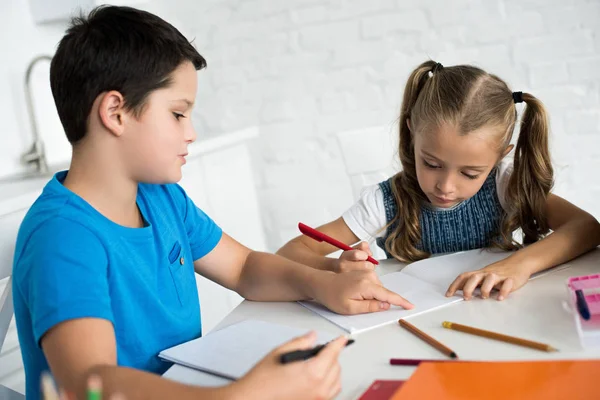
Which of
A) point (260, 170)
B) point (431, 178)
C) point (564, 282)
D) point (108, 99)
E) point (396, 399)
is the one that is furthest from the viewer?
point (260, 170)

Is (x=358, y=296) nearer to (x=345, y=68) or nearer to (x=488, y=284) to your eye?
(x=488, y=284)

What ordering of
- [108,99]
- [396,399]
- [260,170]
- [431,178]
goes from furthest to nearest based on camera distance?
[260,170]
[431,178]
[108,99]
[396,399]

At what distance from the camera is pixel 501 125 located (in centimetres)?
133

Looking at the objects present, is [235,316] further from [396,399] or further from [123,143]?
[396,399]

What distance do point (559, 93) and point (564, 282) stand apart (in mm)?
1352

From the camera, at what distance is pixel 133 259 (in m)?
0.97

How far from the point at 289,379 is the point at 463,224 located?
2.76ft

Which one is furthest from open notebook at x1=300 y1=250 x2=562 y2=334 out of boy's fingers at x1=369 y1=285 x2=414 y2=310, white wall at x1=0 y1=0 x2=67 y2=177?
white wall at x1=0 y1=0 x2=67 y2=177

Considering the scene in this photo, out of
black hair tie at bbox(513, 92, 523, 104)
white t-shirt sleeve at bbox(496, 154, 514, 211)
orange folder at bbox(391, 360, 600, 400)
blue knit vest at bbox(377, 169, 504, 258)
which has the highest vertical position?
black hair tie at bbox(513, 92, 523, 104)

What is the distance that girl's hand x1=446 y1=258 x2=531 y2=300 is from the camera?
1.00 meters

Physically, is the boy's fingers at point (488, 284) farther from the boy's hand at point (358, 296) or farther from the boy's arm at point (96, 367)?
the boy's arm at point (96, 367)

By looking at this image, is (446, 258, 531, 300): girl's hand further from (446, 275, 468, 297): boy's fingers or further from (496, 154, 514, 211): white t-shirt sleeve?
(496, 154, 514, 211): white t-shirt sleeve

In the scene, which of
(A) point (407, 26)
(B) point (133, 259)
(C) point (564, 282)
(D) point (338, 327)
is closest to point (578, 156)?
(A) point (407, 26)

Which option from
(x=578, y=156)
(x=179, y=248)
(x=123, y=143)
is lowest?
(x=578, y=156)
